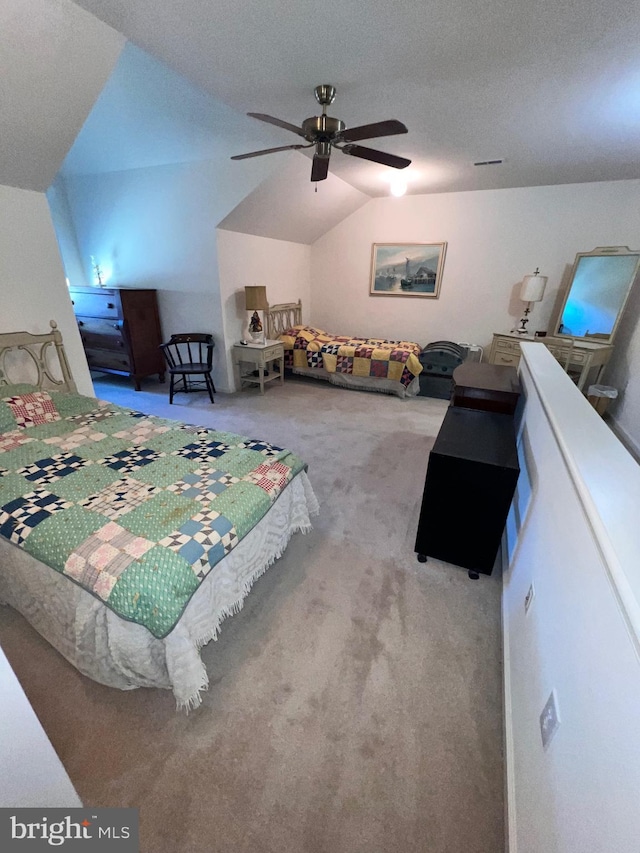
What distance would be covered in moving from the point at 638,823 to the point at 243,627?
1361mm

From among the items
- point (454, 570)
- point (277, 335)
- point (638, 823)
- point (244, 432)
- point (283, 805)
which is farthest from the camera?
point (277, 335)

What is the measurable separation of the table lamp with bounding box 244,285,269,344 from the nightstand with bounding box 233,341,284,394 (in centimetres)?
16

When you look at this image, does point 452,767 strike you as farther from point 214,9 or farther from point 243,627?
point 214,9

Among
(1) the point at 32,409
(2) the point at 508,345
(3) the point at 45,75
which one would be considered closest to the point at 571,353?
(2) the point at 508,345

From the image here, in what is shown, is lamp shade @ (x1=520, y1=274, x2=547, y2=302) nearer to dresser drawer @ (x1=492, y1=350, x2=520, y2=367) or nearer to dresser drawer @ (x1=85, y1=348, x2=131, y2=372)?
dresser drawer @ (x1=492, y1=350, x2=520, y2=367)

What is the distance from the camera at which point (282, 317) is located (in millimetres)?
5070

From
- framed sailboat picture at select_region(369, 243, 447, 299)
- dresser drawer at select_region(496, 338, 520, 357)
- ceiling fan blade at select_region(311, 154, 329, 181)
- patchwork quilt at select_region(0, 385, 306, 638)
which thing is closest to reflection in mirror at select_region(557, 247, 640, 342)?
dresser drawer at select_region(496, 338, 520, 357)

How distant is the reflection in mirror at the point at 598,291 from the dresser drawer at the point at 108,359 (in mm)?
5283

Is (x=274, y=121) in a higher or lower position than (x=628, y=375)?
higher

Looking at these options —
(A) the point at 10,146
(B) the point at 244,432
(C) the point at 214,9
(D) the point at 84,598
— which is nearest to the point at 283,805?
(D) the point at 84,598

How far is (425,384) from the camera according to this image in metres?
4.50

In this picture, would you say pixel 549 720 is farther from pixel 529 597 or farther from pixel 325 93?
pixel 325 93

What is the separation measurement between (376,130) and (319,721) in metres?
2.70

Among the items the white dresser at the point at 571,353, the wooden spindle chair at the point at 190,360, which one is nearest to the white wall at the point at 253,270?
the wooden spindle chair at the point at 190,360
